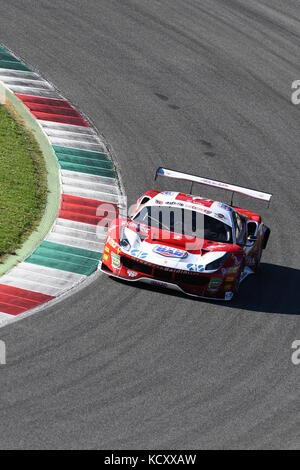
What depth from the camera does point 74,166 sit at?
23.1 metres

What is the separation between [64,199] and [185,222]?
3.74 m

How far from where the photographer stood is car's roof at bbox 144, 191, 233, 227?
18734 mm

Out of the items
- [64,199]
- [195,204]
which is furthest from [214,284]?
[64,199]

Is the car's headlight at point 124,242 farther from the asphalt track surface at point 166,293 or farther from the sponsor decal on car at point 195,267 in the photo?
the sponsor decal on car at point 195,267

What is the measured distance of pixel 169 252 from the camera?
57.9 feet

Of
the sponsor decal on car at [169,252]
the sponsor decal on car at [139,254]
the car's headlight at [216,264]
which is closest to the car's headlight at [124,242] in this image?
the sponsor decal on car at [139,254]

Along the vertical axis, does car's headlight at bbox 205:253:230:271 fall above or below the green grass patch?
above

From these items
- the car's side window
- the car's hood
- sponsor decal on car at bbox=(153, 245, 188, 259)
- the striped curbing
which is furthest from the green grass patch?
the car's side window

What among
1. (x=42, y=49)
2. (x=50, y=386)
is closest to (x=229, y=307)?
(x=50, y=386)

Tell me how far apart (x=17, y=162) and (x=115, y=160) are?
2.32 meters

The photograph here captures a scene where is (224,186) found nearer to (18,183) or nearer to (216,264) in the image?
(216,264)

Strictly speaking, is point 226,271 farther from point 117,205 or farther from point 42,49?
point 42,49

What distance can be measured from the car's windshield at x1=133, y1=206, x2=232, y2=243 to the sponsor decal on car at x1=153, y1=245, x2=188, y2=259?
1.86 feet

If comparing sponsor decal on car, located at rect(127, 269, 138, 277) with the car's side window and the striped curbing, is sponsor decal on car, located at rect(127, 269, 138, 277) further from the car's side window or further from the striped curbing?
the car's side window
